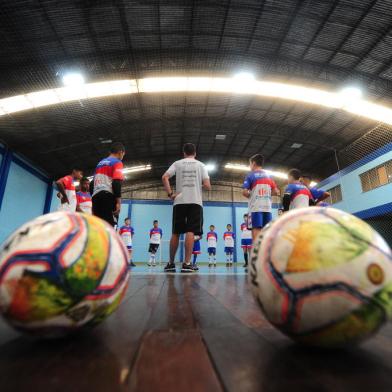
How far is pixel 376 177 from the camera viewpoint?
11461 mm

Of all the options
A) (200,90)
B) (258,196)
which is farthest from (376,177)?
(258,196)

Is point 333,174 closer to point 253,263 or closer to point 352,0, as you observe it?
point 352,0

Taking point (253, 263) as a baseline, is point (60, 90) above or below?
above

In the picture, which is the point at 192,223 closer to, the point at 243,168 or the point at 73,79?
the point at 73,79

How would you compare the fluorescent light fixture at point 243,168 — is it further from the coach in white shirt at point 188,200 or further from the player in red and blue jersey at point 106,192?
the player in red and blue jersey at point 106,192

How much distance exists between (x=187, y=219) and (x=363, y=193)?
11675 mm

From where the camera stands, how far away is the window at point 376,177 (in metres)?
10.9

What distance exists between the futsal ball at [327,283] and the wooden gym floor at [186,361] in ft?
0.25

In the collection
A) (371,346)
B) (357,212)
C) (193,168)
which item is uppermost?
(357,212)

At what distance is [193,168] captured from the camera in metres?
3.61

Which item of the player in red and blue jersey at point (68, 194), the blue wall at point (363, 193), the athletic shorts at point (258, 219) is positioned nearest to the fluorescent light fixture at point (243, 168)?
the blue wall at point (363, 193)

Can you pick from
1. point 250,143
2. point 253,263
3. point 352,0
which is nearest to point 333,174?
point 250,143

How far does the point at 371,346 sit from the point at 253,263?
0.40 meters

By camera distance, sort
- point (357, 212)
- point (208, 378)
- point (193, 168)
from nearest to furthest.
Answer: point (208, 378), point (193, 168), point (357, 212)
